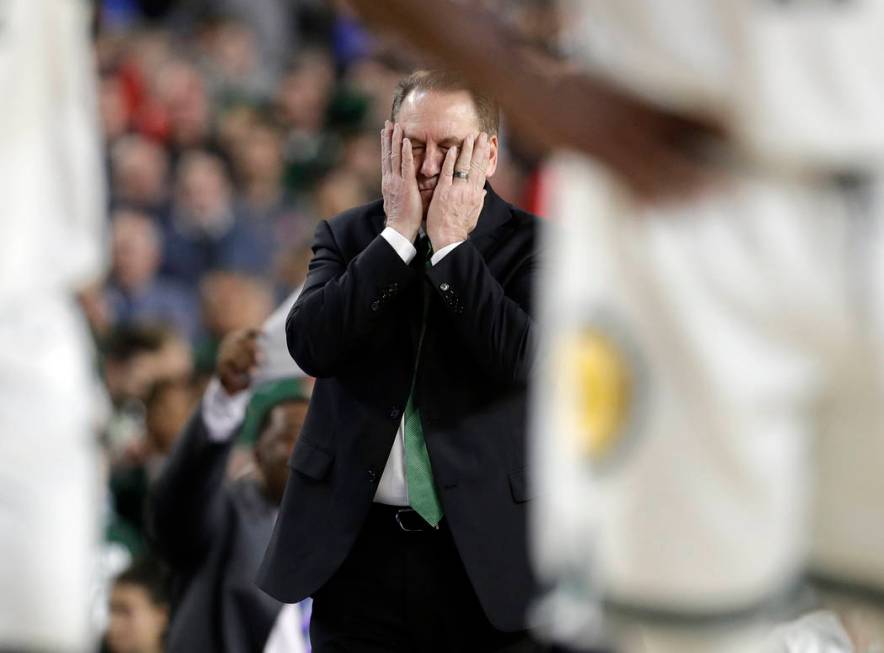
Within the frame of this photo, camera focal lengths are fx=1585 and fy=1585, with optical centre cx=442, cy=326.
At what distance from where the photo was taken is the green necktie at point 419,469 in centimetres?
361

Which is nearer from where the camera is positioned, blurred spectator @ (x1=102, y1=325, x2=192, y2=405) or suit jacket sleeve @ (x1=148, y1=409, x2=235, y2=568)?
suit jacket sleeve @ (x1=148, y1=409, x2=235, y2=568)

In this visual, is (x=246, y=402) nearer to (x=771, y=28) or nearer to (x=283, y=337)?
(x=283, y=337)

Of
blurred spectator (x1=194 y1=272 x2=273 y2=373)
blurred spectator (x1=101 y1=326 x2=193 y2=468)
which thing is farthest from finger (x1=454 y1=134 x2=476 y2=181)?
blurred spectator (x1=194 y1=272 x2=273 y2=373)

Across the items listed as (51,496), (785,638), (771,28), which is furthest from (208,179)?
(771,28)

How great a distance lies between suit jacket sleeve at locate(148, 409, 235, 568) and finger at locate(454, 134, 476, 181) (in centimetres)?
146

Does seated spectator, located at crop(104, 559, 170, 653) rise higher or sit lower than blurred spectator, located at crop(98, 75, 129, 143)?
lower

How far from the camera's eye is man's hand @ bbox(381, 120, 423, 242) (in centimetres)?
354

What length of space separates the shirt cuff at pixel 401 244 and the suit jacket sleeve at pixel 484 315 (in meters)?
0.07

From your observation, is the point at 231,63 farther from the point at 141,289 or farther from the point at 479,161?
the point at 479,161

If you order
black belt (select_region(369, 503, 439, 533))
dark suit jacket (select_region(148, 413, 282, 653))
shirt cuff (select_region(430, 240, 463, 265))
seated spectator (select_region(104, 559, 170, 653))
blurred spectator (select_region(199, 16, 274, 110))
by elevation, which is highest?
blurred spectator (select_region(199, 16, 274, 110))

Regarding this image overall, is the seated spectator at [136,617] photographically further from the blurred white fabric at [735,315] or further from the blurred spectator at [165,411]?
the blurred white fabric at [735,315]

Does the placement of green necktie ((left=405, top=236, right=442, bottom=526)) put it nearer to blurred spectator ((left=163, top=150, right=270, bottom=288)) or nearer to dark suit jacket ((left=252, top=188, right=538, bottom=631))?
dark suit jacket ((left=252, top=188, right=538, bottom=631))

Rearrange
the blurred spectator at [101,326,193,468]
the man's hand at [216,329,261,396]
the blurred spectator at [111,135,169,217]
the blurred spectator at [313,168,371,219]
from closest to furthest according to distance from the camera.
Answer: the man's hand at [216,329,261,396] < the blurred spectator at [101,326,193,468] < the blurred spectator at [313,168,371,219] < the blurred spectator at [111,135,169,217]

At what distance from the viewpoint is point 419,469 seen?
11.9 ft
